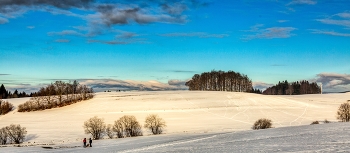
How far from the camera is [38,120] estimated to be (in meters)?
72.7

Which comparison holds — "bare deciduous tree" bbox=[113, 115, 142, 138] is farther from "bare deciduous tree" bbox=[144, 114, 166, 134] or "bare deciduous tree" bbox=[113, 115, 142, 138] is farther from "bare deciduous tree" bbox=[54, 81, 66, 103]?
"bare deciduous tree" bbox=[54, 81, 66, 103]

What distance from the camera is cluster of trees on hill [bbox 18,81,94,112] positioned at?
308ft

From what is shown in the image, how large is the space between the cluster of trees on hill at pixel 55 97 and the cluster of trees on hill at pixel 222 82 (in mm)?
57574

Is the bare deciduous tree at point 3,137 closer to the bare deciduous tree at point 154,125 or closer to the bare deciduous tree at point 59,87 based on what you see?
the bare deciduous tree at point 154,125

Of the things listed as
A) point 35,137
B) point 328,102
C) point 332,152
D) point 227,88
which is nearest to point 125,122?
point 35,137

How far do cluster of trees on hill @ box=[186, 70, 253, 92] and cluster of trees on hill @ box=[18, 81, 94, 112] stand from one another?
5757 cm

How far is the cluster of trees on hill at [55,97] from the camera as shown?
93750 millimetres

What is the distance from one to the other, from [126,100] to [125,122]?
140 feet

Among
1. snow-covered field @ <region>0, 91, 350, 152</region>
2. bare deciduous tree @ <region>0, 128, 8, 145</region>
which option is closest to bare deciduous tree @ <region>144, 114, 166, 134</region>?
snow-covered field @ <region>0, 91, 350, 152</region>

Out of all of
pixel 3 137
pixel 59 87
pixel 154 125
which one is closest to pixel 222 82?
pixel 59 87

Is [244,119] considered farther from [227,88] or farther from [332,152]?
[227,88]

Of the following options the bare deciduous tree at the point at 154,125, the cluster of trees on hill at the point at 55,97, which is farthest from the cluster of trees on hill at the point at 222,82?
the bare deciduous tree at the point at 154,125

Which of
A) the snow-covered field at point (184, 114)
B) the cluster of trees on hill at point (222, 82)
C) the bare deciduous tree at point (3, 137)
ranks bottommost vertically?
the bare deciduous tree at point (3, 137)

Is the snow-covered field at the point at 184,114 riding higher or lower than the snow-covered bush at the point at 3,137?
higher
